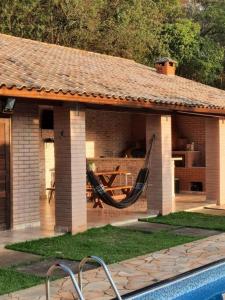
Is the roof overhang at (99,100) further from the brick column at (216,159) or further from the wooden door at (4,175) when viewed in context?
the brick column at (216,159)

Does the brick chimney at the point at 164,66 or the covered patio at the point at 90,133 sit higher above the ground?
the brick chimney at the point at 164,66

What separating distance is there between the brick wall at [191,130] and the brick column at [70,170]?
342 inches

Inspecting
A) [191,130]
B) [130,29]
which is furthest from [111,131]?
[130,29]

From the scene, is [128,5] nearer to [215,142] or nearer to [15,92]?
[215,142]

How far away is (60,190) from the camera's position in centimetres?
1016

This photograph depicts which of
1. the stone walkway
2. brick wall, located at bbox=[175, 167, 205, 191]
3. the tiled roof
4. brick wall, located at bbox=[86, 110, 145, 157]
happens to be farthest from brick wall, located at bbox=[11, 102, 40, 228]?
brick wall, located at bbox=[175, 167, 205, 191]

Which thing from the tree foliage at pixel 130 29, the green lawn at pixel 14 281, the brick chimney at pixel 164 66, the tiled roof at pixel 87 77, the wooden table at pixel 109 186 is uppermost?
the tree foliage at pixel 130 29

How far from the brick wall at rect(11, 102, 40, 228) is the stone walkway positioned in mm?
3309

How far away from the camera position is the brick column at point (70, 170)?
10016mm

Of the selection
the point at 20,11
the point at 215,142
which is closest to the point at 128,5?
the point at 20,11

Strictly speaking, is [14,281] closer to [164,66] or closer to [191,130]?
[164,66]

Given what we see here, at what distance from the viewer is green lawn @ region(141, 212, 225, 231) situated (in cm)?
1102

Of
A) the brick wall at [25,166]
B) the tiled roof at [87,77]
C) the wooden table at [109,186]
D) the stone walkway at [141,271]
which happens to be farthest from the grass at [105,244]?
the wooden table at [109,186]

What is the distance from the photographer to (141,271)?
717 cm
